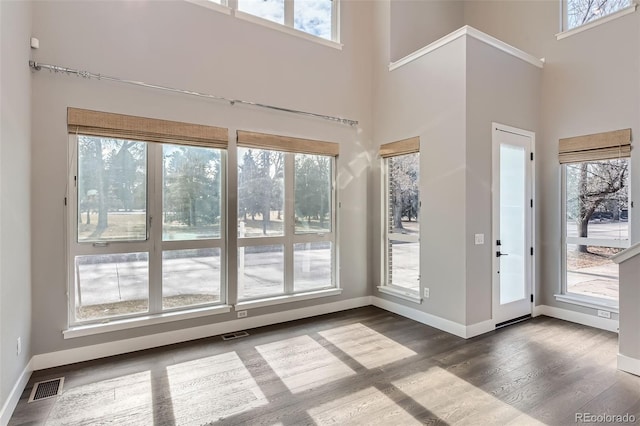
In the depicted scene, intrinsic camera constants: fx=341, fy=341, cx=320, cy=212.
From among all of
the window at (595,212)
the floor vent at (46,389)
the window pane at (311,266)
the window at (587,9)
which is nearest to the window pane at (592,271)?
the window at (595,212)

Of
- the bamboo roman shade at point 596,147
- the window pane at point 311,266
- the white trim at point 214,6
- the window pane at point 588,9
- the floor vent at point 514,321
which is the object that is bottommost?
the floor vent at point 514,321

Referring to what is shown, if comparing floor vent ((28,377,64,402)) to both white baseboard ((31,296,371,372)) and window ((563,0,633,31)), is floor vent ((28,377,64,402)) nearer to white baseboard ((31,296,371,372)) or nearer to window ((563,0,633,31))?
white baseboard ((31,296,371,372))

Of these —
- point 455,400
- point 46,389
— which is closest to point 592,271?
point 455,400

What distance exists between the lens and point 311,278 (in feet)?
15.1

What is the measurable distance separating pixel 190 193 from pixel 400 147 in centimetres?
267

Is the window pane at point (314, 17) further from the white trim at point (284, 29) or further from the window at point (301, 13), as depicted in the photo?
the white trim at point (284, 29)

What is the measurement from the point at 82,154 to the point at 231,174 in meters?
1.41

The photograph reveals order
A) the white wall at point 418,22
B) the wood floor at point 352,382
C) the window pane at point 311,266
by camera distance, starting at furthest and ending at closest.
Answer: the white wall at point 418,22
the window pane at point 311,266
the wood floor at point 352,382

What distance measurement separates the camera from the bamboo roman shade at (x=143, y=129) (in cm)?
313

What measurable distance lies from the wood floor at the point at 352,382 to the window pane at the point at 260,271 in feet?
1.77

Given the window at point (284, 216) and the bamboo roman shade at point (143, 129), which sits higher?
the bamboo roman shade at point (143, 129)

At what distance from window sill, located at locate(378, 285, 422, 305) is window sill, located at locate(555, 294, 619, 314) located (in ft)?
5.87

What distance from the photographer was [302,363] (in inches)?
122

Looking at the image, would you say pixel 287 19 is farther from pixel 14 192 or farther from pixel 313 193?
pixel 14 192
